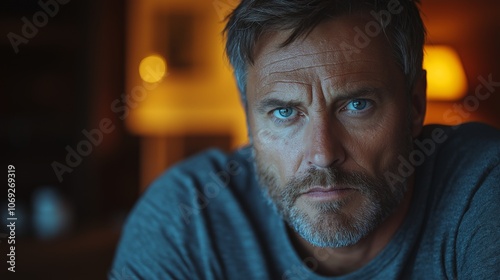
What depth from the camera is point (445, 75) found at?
10.7 ft

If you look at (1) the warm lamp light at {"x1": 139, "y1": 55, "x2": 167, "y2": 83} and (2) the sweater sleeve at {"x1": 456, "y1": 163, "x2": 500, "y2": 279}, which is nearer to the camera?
(2) the sweater sleeve at {"x1": 456, "y1": 163, "x2": 500, "y2": 279}

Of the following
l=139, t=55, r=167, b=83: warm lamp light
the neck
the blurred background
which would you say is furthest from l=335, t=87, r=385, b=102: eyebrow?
l=139, t=55, r=167, b=83: warm lamp light

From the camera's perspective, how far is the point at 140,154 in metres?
4.28

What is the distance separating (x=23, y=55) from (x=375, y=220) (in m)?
2.86

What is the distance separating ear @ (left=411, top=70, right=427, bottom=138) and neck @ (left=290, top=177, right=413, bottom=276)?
0.13 m

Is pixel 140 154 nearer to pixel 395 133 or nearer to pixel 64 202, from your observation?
pixel 64 202

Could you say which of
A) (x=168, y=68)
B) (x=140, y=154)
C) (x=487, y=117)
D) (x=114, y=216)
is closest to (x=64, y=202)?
(x=114, y=216)

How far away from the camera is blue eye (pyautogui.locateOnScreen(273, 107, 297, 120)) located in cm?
122

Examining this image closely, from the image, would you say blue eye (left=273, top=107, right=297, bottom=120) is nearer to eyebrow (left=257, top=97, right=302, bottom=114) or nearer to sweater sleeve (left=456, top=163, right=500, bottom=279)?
eyebrow (left=257, top=97, right=302, bottom=114)

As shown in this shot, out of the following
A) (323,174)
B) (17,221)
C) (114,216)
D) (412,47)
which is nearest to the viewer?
(323,174)

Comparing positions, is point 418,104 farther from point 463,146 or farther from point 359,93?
point 359,93

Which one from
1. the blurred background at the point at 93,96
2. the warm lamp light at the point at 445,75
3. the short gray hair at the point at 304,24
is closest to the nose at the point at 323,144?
the short gray hair at the point at 304,24

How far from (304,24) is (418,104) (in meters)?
0.34

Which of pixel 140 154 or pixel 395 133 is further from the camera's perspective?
pixel 140 154
